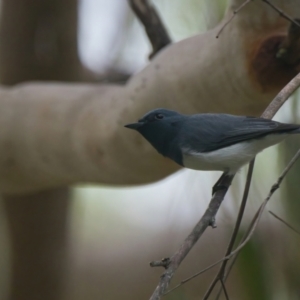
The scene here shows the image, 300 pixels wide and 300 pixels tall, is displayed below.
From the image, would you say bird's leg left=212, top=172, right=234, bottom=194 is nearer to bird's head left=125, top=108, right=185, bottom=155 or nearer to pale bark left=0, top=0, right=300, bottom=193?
bird's head left=125, top=108, right=185, bottom=155

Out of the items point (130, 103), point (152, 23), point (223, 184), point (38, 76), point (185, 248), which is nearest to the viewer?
point (185, 248)

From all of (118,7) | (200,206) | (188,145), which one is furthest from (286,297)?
(118,7)

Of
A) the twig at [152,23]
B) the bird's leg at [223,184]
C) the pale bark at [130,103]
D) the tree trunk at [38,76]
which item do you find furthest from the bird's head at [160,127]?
the tree trunk at [38,76]

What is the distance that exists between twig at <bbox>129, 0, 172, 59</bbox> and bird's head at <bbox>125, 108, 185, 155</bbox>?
67 cm

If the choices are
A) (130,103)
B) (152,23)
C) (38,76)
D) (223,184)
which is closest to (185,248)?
(223,184)

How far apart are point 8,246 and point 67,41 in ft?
2.69

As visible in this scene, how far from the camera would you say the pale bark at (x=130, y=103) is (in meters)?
1.15

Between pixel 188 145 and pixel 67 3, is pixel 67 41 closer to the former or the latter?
pixel 67 3

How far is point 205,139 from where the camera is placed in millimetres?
1021

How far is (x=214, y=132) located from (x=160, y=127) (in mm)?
96

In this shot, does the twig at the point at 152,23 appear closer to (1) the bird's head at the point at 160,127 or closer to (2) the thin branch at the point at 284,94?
(1) the bird's head at the point at 160,127

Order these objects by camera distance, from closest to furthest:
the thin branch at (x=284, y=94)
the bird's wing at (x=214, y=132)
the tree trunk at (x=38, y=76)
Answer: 1. the thin branch at (x=284, y=94)
2. the bird's wing at (x=214, y=132)
3. the tree trunk at (x=38, y=76)

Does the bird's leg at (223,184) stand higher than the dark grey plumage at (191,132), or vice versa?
the dark grey plumage at (191,132)

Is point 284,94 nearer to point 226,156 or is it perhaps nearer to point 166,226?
point 226,156
